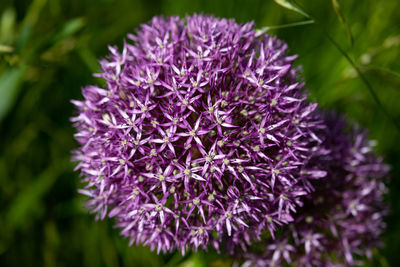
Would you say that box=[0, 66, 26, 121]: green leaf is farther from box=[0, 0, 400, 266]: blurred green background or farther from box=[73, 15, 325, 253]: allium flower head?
box=[73, 15, 325, 253]: allium flower head

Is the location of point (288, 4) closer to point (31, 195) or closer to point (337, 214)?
point (337, 214)

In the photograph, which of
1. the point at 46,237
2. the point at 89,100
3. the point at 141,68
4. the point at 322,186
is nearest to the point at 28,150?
the point at 46,237

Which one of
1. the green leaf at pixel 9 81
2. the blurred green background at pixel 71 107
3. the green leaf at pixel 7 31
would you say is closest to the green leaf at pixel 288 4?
the blurred green background at pixel 71 107

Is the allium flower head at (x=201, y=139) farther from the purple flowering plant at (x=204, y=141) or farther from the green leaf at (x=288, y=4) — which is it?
the green leaf at (x=288, y=4)

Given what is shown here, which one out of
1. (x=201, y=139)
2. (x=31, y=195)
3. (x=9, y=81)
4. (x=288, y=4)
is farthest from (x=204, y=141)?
(x=31, y=195)

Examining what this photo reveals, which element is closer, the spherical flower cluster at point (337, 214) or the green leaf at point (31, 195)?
the spherical flower cluster at point (337, 214)

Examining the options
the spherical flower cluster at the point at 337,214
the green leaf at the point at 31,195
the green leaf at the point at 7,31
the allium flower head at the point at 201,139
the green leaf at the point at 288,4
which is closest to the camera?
the allium flower head at the point at 201,139

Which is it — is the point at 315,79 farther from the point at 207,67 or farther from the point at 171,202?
the point at 171,202
